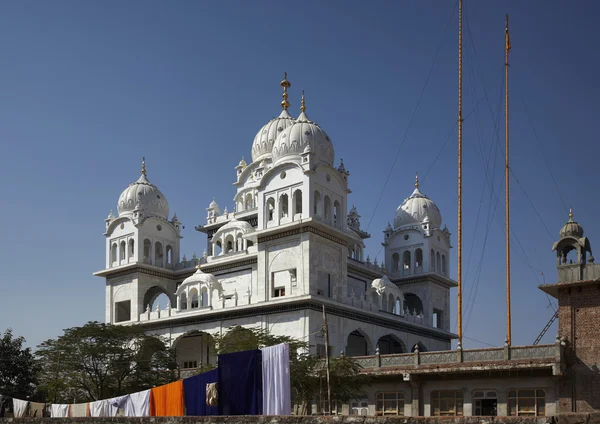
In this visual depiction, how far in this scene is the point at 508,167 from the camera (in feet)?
141

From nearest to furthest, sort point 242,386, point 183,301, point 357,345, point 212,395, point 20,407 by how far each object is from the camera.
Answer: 1. point 242,386
2. point 212,395
3. point 20,407
4. point 357,345
5. point 183,301

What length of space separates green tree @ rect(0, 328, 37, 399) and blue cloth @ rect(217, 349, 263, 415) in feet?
106

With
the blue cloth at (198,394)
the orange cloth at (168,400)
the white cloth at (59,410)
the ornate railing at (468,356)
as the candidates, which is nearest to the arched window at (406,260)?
the ornate railing at (468,356)

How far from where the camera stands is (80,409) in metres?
33.3

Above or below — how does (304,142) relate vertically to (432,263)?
above

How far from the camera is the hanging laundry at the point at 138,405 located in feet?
95.9

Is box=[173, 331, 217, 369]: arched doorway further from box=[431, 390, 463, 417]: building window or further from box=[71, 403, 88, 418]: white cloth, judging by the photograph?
box=[71, 403, 88, 418]: white cloth

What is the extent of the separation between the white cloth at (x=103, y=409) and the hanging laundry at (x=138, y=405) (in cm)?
96

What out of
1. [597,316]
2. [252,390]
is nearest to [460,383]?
[597,316]

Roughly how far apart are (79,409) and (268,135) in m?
31.4

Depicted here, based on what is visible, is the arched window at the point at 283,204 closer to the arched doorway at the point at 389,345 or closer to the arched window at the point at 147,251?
the arched doorway at the point at 389,345

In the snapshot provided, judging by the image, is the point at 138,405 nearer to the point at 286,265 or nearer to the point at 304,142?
the point at 286,265

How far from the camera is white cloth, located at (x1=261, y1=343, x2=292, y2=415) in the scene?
23375mm

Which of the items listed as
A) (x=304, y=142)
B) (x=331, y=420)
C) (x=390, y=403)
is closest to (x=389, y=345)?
(x=390, y=403)
